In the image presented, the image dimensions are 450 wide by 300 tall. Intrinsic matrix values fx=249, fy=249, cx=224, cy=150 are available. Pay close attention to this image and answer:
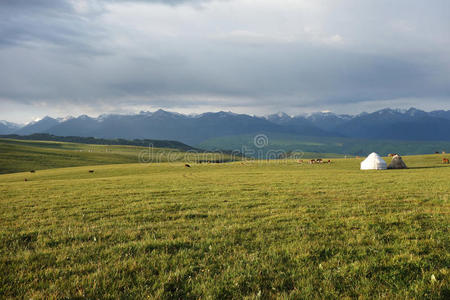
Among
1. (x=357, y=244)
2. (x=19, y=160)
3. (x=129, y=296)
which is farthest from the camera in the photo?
(x=19, y=160)

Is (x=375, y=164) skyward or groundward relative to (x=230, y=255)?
groundward

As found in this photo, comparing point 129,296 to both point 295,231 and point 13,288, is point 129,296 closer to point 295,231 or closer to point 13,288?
point 13,288

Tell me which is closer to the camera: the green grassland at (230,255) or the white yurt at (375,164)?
the green grassland at (230,255)

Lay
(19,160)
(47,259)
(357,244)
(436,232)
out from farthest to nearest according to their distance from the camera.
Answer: (19,160), (436,232), (357,244), (47,259)

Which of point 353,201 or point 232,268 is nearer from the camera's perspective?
point 232,268

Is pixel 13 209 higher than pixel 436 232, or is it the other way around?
pixel 436 232

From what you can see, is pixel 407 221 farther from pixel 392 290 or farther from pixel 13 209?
pixel 13 209

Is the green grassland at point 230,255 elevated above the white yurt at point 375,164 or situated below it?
above

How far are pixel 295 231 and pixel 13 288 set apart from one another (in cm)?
859

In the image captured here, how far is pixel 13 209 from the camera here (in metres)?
15.8

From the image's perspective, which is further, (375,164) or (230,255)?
(375,164)

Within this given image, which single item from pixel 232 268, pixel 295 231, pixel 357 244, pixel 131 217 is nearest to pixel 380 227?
pixel 357 244

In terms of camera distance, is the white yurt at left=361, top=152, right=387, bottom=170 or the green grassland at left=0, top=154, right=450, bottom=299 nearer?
the green grassland at left=0, top=154, right=450, bottom=299

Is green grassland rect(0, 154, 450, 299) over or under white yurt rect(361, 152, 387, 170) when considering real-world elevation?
over
